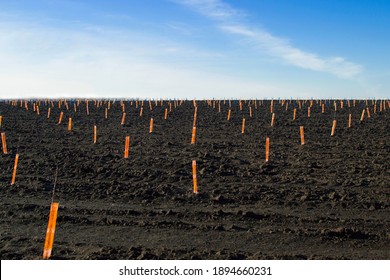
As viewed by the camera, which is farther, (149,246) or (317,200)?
(317,200)

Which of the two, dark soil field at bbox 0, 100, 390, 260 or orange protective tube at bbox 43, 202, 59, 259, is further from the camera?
dark soil field at bbox 0, 100, 390, 260

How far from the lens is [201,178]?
12.6m

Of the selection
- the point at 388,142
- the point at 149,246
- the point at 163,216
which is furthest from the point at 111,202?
the point at 388,142

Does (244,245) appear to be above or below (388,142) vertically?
below

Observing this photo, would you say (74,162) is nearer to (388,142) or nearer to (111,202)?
(111,202)

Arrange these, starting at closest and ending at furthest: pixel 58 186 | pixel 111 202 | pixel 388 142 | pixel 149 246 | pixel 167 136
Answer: pixel 149 246
pixel 111 202
pixel 58 186
pixel 388 142
pixel 167 136

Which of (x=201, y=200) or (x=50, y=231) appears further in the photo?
(x=201, y=200)

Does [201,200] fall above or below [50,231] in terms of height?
below

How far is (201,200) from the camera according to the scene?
10320mm

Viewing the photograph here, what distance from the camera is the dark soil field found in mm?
7145

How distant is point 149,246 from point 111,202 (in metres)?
3.30

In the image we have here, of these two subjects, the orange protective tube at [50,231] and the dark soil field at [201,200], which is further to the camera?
the dark soil field at [201,200]

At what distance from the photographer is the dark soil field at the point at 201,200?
7.14 meters

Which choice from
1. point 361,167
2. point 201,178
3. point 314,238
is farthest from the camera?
point 361,167
